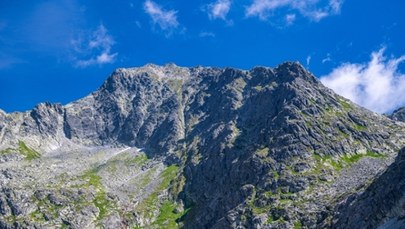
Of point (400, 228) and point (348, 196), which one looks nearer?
point (400, 228)

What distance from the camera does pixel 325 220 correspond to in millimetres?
197625

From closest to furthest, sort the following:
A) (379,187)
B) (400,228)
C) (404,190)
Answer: (400,228) → (404,190) → (379,187)

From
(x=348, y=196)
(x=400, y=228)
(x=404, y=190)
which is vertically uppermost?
(x=348, y=196)

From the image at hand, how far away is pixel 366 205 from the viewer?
16938cm

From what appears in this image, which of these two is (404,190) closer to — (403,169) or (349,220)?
(403,169)

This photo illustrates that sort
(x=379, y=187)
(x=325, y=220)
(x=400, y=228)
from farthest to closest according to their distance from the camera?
(x=325, y=220), (x=379, y=187), (x=400, y=228)

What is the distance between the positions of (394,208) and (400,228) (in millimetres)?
18964

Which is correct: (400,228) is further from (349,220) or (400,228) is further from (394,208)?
(349,220)

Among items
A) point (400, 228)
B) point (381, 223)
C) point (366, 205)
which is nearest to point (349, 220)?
point (366, 205)

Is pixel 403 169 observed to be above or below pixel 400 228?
above

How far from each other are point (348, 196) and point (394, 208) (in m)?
43.7

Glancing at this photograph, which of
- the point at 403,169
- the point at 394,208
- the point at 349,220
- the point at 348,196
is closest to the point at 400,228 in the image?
the point at 394,208

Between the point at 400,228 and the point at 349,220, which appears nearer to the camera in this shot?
the point at 400,228

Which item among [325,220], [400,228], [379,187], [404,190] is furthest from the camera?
[325,220]
